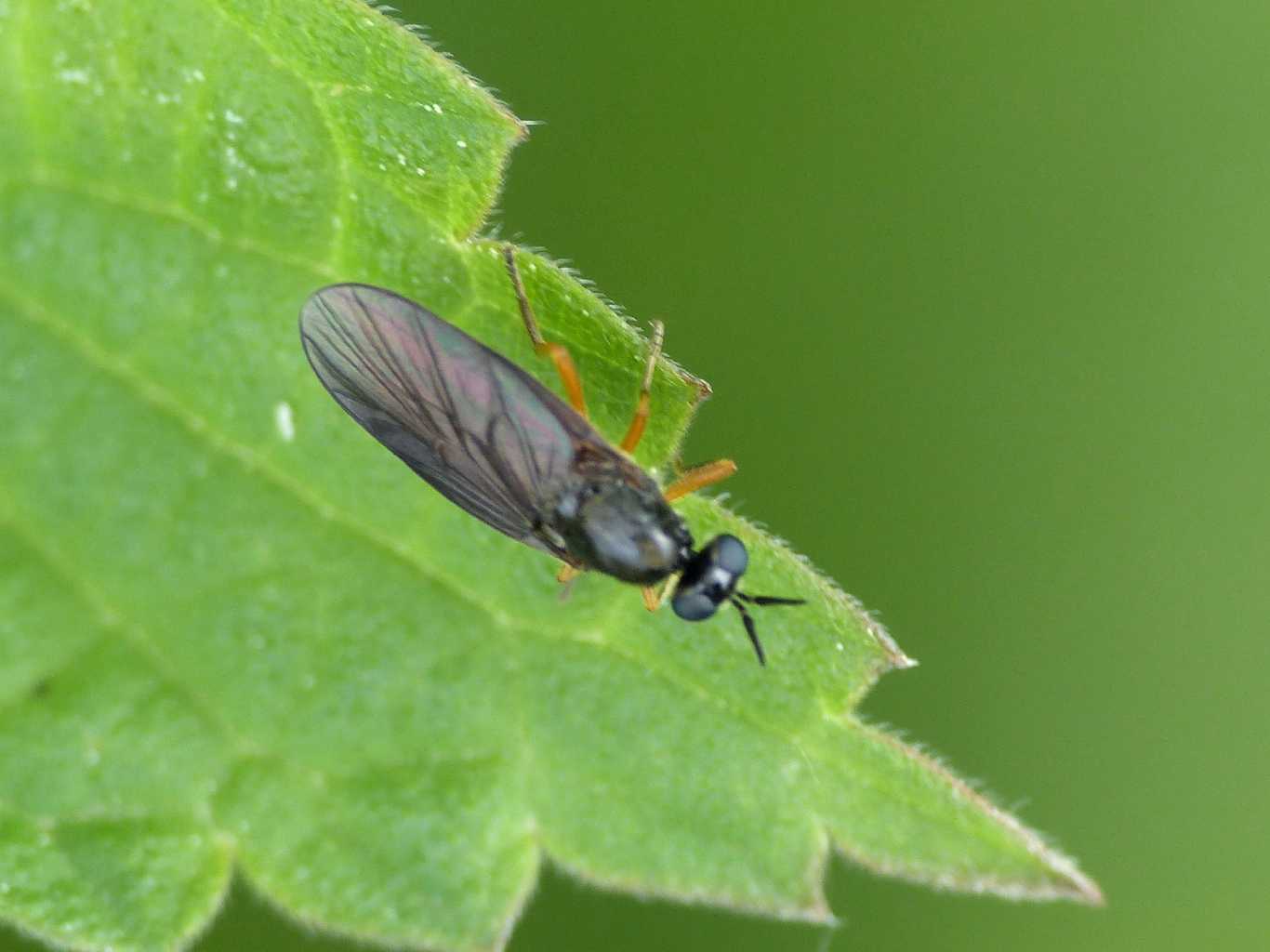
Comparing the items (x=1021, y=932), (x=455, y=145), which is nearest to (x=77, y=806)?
(x=455, y=145)

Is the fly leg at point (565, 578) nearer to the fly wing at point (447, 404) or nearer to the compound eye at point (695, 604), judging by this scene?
the fly wing at point (447, 404)

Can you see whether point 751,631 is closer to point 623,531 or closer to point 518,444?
point 623,531

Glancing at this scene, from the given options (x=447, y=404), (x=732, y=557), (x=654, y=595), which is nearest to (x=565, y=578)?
(x=654, y=595)

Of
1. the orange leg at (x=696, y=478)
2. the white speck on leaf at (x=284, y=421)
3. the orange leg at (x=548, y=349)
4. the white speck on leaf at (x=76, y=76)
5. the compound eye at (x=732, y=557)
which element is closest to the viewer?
the white speck on leaf at (x=76, y=76)

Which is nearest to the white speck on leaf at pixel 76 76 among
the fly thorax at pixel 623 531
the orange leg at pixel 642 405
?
the orange leg at pixel 642 405

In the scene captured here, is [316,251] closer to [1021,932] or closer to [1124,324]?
[1124,324]

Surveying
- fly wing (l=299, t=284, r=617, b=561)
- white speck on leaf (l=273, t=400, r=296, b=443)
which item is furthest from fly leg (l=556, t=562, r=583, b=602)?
white speck on leaf (l=273, t=400, r=296, b=443)
